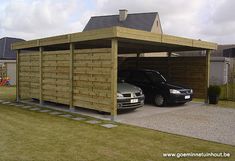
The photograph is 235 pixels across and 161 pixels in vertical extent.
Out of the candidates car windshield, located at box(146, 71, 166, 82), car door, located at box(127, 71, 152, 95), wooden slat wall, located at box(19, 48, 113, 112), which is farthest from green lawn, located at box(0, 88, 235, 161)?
car windshield, located at box(146, 71, 166, 82)

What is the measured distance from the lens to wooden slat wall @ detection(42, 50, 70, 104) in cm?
1116

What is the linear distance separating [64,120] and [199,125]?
4307 mm

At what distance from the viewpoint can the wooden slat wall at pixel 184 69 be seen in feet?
49.0

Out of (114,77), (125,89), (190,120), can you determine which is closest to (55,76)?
(125,89)

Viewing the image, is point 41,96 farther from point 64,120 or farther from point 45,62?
point 64,120

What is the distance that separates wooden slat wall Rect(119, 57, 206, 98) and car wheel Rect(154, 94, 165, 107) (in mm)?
3428

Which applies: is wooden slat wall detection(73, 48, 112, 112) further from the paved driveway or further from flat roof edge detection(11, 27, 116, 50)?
the paved driveway

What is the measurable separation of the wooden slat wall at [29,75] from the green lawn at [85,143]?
4.43m

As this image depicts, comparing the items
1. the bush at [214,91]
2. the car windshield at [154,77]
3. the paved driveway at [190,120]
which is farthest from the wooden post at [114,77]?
the bush at [214,91]

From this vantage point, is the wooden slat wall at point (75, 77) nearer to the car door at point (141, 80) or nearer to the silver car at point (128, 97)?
the silver car at point (128, 97)

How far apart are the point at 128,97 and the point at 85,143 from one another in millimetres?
4020

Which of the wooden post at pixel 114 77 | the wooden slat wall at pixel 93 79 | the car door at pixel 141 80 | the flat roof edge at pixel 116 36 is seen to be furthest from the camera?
the car door at pixel 141 80

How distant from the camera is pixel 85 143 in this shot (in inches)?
251

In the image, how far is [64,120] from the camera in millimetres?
9078
